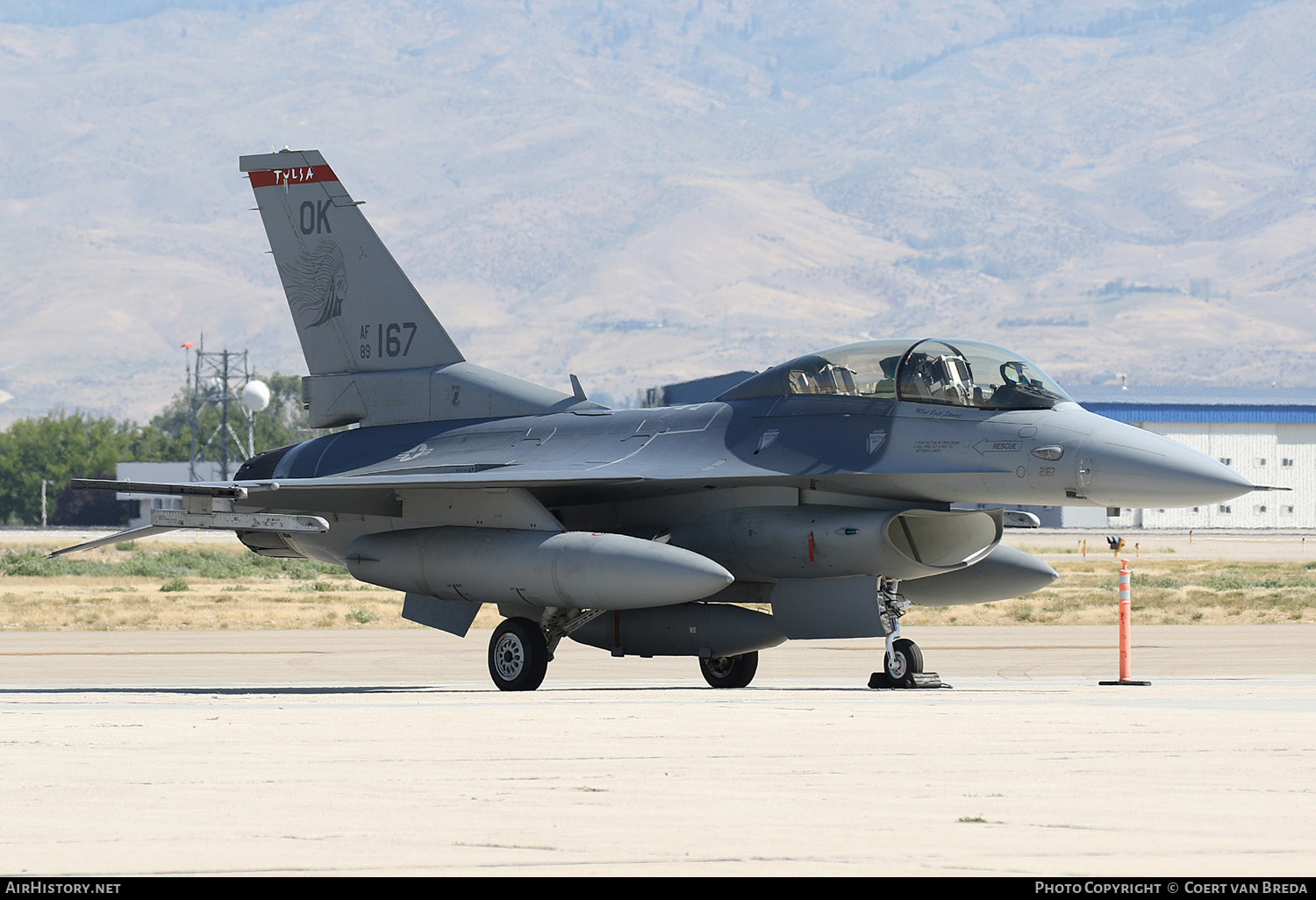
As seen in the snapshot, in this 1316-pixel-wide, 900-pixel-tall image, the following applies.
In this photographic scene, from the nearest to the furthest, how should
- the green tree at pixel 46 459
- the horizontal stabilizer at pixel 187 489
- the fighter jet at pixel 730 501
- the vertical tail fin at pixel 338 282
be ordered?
the fighter jet at pixel 730 501, the horizontal stabilizer at pixel 187 489, the vertical tail fin at pixel 338 282, the green tree at pixel 46 459

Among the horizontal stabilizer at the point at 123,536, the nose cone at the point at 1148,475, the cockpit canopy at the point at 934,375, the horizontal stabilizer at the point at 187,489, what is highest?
the cockpit canopy at the point at 934,375

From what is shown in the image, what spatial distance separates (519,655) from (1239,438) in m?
79.2

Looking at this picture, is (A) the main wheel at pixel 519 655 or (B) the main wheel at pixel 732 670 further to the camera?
(B) the main wheel at pixel 732 670

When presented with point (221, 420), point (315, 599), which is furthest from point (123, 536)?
point (221, 420)

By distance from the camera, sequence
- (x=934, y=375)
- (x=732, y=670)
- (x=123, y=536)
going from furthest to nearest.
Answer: (x=123, y=536)
(x=732, y=670)
(x=934, y=375)

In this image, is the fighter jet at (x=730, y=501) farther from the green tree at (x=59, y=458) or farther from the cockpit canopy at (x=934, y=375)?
the green tree at (x=59, y=458)

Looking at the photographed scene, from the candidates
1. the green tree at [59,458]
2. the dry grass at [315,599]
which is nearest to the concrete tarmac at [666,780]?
the dry grass at [315,599]

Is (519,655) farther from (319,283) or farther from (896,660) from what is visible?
(319,283)

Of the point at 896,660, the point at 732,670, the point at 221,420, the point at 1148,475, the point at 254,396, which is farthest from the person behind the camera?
the point at 221,420

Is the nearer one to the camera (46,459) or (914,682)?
(914,682)

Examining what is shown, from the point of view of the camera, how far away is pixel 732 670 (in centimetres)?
1655

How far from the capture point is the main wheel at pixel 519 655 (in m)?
15.9

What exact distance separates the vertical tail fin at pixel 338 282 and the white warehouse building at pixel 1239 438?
68040 millimetres

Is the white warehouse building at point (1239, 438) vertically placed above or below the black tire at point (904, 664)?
above
